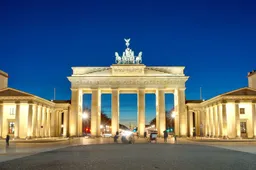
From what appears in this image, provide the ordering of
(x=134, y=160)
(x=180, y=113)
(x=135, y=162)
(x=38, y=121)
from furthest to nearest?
(x=180, y=113) < (x=38, y=121) < (x=134, y=160) < (x=135, y=162)

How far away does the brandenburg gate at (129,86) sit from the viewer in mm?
77812

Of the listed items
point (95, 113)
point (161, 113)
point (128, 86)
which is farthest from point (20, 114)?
point (161, 113)

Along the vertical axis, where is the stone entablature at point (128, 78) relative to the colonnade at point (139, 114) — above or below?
above

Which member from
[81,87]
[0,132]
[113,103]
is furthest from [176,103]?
[0,132]

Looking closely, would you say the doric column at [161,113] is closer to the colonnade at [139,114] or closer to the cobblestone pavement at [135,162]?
the colonnade at [139,114]

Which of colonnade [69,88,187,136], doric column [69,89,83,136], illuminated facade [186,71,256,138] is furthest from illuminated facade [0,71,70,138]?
illuminated facade [186,71,256,138]

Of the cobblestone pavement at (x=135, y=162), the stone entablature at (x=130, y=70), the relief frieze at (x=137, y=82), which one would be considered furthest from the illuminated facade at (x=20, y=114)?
the cobblestone pavement at (x=135, y=162)

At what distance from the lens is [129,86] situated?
78.0 meters

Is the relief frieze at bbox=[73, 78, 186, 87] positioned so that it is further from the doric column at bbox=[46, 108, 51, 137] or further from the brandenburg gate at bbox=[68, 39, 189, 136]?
the doric column at bbox=[46, 108, 51, 137]

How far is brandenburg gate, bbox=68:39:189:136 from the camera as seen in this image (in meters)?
77.8

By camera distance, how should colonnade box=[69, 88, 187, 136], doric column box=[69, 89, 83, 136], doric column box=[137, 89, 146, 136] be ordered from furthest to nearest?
doric column box=[69, 89, 83, 136] < doric column box=[137, 89, 146, 136] < colonnade box=[69, 88, 187, 136]

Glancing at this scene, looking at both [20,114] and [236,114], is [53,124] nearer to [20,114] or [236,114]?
[20,114]

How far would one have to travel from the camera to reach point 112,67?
78.6 meters

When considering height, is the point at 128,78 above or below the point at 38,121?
above
